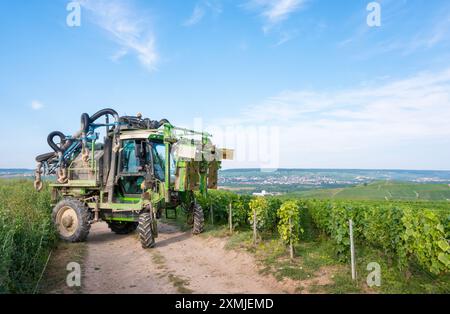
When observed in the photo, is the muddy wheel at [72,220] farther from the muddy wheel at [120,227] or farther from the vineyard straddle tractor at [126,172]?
the muddy wheel at [120,227]

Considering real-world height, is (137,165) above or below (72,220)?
above

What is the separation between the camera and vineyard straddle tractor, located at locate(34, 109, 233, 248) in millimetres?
10875

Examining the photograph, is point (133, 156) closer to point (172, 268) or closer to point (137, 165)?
point (137, 165)

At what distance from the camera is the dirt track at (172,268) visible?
23.4ft

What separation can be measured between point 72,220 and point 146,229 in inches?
110

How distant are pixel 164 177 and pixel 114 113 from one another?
272 centimetres

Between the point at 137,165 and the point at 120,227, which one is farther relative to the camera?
the point at 120,227

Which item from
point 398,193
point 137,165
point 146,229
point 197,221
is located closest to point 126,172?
point 137,165

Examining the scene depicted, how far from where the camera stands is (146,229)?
10398 mm

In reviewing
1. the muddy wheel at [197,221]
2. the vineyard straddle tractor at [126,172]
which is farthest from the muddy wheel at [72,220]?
the muddy wheel at [197,221]

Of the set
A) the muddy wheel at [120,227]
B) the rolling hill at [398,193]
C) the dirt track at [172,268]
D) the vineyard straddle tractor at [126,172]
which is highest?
the vineyard straddle tractor at [126,172]

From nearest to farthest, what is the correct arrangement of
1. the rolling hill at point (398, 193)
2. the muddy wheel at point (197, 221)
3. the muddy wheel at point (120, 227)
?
Result: the muddy wheel at point (197, 221), the muddy wheel at point (120, 227), the rolling hill at point (398, 193)

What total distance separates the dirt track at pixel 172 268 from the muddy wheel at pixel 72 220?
0.53m
